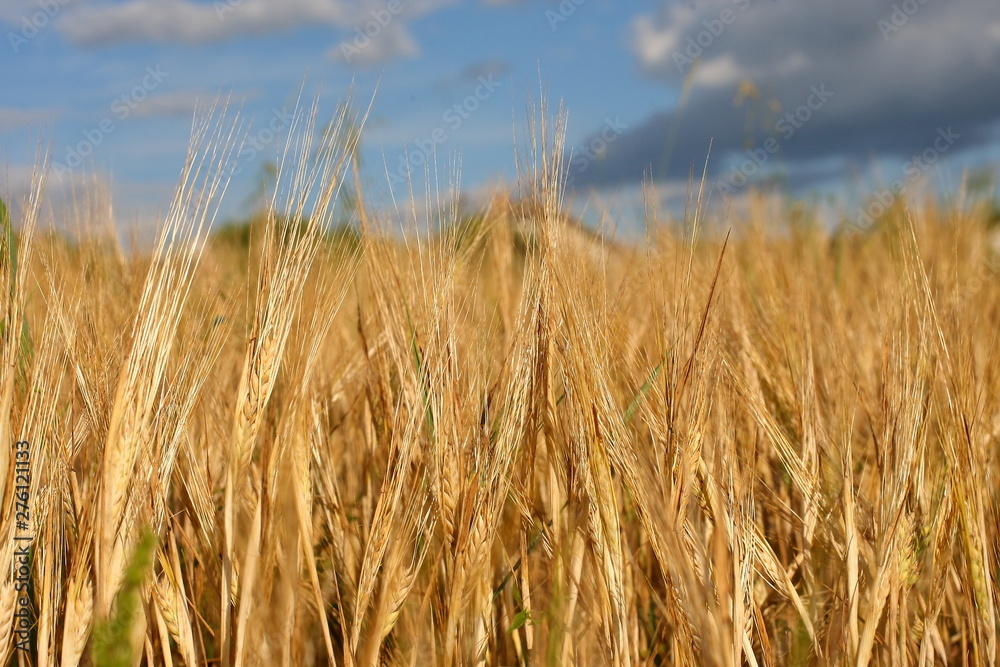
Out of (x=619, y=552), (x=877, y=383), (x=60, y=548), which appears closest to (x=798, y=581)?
(x=877, y=383)

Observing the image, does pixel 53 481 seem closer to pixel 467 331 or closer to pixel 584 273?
pixel 467 331

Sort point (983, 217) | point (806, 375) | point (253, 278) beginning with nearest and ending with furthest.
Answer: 1. point (806, 375)
2. point (253, 278)
3. point (983, 217)

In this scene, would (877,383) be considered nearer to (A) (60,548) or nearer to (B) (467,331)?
(B) (467,331)

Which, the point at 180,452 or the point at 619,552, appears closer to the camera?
the point at 619,552

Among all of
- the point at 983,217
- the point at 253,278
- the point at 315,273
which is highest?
the point at 983,217

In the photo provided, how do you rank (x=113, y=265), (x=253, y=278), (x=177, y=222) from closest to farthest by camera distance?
(x=177, y=222), (x=253, y=278), (x=113, y=265)

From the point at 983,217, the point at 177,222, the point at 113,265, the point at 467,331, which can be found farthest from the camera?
the point at 983,217

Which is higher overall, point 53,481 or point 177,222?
point 177,222

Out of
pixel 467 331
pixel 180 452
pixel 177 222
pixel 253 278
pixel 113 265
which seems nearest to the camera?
pixel 177 222

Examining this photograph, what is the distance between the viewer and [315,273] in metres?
1.36

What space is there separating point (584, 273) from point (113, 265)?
207cm

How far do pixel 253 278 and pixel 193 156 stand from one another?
3.70 ft

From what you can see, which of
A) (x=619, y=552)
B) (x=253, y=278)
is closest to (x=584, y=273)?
(x=619, y=552)

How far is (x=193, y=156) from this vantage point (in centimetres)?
119
